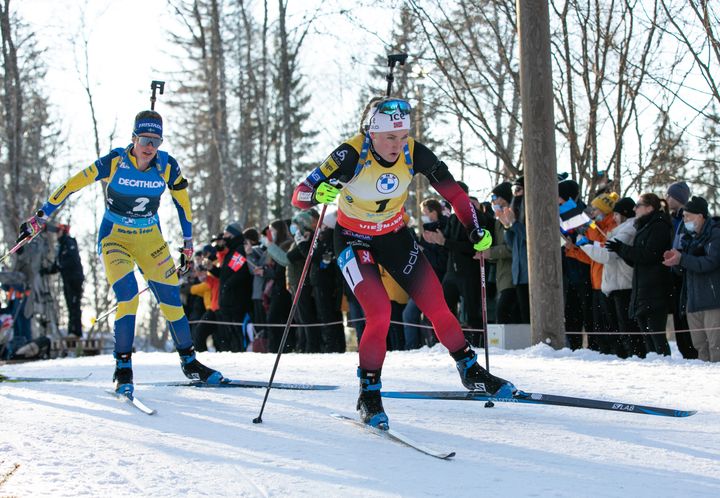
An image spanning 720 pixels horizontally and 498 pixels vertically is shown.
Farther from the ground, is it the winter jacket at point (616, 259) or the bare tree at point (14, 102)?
the bare tree at point (14, 102)

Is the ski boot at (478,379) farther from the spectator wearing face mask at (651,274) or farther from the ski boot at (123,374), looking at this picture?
the spectator wearing face mask at (651,274)

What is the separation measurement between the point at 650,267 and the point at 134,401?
5083 mm

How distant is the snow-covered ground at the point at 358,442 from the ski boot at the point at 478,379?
0.16 meters

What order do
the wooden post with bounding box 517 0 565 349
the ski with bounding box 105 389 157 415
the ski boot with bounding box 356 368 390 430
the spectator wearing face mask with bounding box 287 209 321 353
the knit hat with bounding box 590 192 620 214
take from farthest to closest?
the spectator wearing face mask with bounding box 287 209 321 353, the knit hat with bounding box 590 192 620 214, the wooden post with bounding box 517 0 565 349, the ski with bounding box 105 389 157 415, the ski boot with bounding box 356 368 390 430

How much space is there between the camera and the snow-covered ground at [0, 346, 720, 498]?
3732 mm

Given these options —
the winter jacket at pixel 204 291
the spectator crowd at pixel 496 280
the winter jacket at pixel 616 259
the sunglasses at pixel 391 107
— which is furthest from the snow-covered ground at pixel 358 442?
the winter jacket at pixel 204 291

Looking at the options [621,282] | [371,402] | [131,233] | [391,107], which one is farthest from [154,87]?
[621,282]

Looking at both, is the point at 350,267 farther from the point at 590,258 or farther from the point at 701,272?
the point at 590,258

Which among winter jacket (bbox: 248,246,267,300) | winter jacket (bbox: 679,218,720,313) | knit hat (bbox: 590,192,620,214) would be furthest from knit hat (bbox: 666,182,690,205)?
winter jacket (bbox: 248,246,267,300)

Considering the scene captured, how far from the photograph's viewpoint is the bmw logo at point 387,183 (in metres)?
5.48

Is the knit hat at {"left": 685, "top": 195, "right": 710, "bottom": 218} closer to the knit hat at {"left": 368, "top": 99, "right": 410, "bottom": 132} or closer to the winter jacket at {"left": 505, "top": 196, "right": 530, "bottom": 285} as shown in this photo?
the winter jacket at {"left": 505, "top": 196, "right": 530, "bottom": 285}

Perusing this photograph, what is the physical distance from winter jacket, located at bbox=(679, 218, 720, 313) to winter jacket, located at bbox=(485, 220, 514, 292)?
8.19 ft

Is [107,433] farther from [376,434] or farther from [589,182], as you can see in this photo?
[589,182]

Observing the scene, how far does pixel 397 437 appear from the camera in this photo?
4.70m
